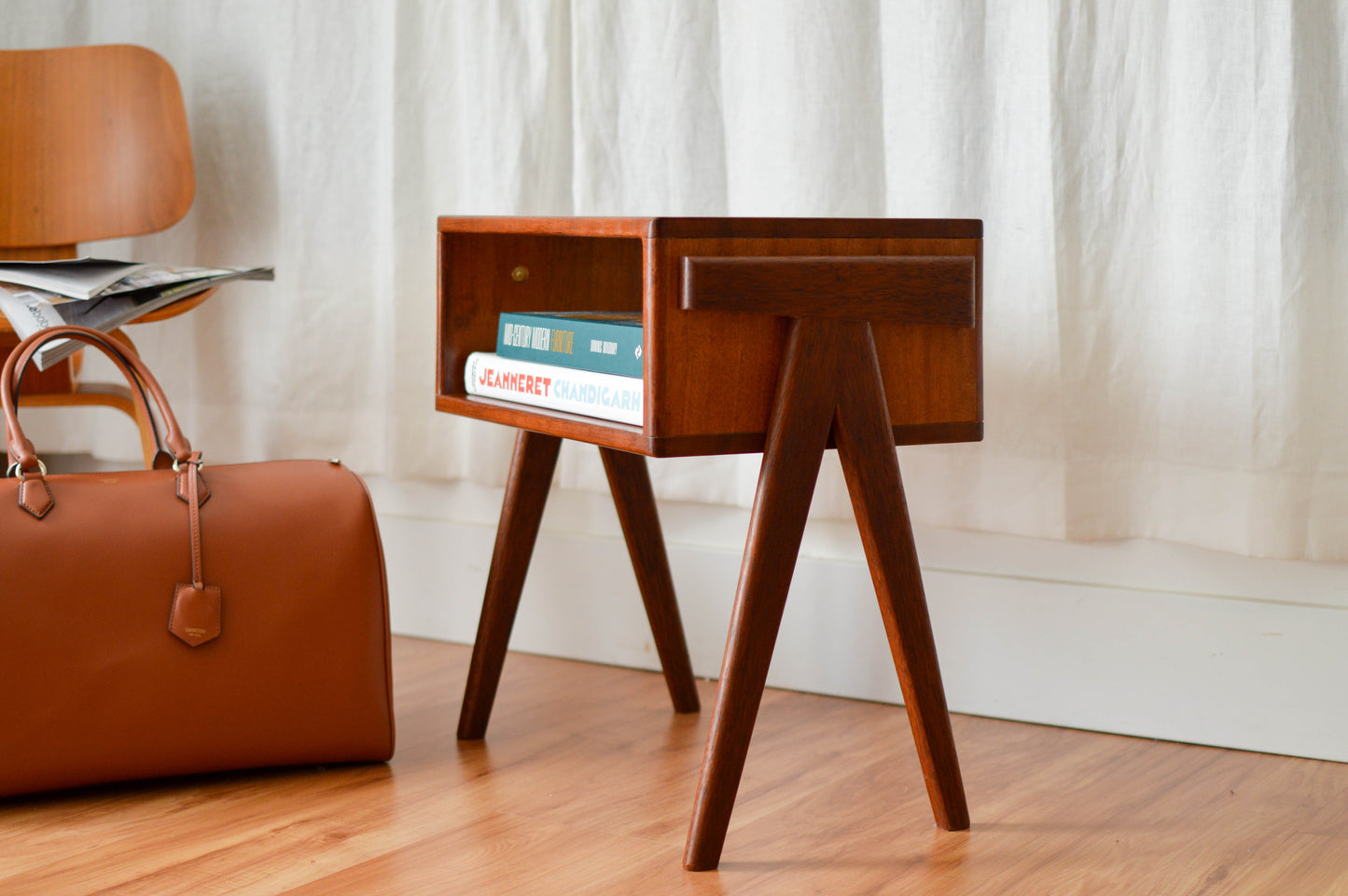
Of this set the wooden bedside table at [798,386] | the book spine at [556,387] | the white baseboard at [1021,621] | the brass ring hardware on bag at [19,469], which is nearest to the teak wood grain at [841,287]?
the wooden bedside table at [798,386]

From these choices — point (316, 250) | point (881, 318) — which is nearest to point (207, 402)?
point (316, 250)

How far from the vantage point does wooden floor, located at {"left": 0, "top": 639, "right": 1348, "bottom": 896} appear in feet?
3.05

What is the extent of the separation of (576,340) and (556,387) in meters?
0.04

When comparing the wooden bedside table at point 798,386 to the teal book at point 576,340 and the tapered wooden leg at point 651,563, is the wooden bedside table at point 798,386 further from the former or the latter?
the tapered wooden leg at point 651,563

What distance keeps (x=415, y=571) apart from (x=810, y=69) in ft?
2.60

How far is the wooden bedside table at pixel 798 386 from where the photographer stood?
2.98 ft

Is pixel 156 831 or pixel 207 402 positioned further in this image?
pixel 207 402

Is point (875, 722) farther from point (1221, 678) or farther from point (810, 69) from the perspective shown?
point (810, 69)

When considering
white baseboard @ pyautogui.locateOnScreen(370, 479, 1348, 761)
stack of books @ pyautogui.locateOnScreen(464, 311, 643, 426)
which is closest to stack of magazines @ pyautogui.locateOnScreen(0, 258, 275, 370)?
stack of books @ pyautogui.locateOnScreen(464, 311, 643, 426)

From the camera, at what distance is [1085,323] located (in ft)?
4.05

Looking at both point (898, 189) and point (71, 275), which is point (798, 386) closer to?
point (898, 189)

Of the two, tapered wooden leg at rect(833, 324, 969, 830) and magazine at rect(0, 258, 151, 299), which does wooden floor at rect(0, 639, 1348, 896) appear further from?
magazine at rect(0, 258, 151, 299)

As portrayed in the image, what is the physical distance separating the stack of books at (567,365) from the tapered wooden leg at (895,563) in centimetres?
16

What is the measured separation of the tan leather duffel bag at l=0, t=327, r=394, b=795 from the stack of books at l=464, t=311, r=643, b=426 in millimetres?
160
